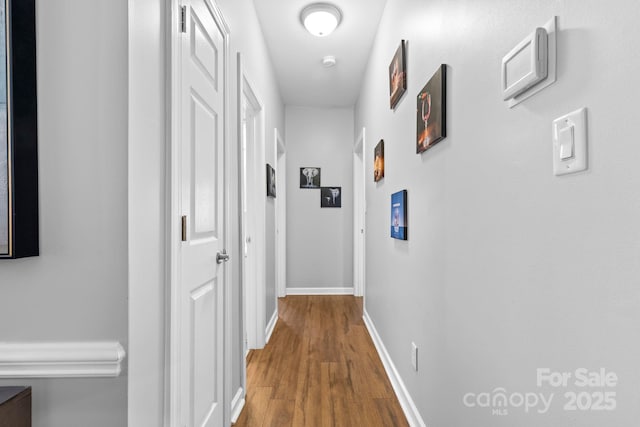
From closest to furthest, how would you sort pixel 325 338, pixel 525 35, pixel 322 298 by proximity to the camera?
pixel 525 35
pixel 325 338
pixel 322 298

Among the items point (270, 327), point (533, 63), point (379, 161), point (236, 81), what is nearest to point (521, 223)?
point (533, 63)

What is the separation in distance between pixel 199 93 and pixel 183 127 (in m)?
0.25

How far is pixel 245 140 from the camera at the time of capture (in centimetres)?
289

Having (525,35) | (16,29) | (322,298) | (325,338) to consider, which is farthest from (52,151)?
(322,298)

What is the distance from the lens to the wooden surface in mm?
821

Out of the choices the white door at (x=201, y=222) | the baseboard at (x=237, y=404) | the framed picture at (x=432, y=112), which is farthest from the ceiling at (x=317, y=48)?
the baseboard at (x=237, y=404)

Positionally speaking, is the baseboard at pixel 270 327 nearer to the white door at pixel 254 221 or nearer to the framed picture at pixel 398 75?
the white door at pixel 254 221

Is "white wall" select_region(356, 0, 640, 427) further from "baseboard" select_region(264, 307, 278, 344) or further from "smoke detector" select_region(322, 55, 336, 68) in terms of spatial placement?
"smoke detector" select_region(322, 55, 336, 68)

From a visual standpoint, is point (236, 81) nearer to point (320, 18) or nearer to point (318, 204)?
point (320, 18)

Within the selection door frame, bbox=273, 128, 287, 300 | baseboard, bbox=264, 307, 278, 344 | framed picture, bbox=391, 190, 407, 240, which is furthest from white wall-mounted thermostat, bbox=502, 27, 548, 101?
door frame, bbox=273, 128, 287, 300

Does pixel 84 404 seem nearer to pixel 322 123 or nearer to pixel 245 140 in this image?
pixel 245 140

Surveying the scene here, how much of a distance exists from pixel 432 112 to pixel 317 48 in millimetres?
2148

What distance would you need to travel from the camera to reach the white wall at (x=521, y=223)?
60 cm

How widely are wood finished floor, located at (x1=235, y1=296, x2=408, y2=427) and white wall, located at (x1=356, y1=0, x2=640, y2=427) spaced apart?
38 centimetres
